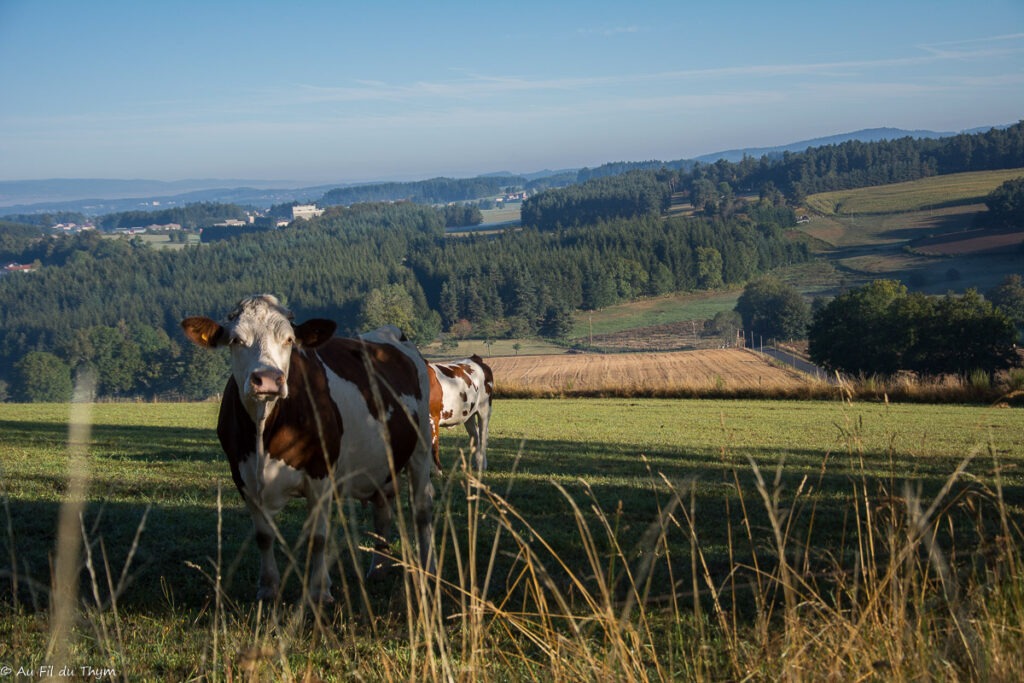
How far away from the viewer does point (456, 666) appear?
4348mm

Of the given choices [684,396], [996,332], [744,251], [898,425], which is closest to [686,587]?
[898,425]

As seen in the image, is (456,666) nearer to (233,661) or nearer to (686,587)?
(233,661)

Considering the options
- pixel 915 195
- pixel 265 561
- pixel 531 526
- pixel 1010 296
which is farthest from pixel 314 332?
pixel 915 195

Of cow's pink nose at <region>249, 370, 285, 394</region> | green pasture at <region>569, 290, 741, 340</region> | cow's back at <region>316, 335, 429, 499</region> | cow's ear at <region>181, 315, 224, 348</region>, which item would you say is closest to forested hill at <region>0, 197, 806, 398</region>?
green pasture at <region>569, 290, 741, 340</region>

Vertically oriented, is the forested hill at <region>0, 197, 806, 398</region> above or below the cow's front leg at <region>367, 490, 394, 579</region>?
below

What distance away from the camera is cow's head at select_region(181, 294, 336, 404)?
203 inches

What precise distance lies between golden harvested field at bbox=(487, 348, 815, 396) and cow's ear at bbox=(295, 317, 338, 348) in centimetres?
2877

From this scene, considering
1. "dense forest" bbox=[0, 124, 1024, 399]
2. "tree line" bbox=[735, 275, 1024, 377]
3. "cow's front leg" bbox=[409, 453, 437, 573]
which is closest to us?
"cow's front leg" bbox=[409, 453, 437, 573]

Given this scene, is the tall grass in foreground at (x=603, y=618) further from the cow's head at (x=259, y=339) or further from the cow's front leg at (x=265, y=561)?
the cow's head at (x=259, y=339)

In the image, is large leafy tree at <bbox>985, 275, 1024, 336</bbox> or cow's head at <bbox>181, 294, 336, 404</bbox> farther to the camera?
large leafy tree at <bbox>985, 275, 1024, 336</bbox>

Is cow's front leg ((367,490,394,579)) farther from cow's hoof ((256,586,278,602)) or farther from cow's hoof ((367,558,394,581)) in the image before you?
cow's hoof ((256,586,278,602))

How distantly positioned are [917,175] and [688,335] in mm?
99091

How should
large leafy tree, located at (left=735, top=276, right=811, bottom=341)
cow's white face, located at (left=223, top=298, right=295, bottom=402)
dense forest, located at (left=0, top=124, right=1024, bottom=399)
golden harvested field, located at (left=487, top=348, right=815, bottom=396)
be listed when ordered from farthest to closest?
large leafy tree, located at (left=735, top=276, right=811, bottom=341) → dense forest, located at (left=0, top=124, right=1024, bottom=399) → golden harvested field, located at (left=487, top=348, right=815, bottom=396) → cow's white face, located at (left=223, top=298, right=295, bottom=402)

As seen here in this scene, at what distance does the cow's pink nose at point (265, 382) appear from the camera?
16.7 ft
